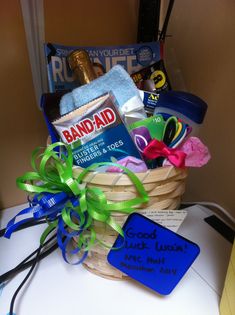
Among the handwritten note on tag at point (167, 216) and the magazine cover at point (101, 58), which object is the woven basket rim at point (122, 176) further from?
the magazine cover at point (101, 58)

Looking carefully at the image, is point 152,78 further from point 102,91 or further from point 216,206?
point 216,206

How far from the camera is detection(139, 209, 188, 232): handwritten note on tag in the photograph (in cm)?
41

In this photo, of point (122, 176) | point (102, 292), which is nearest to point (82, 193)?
point (122, 176)

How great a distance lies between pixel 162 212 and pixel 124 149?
0.10 m

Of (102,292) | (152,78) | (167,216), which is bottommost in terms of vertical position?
(102,292)

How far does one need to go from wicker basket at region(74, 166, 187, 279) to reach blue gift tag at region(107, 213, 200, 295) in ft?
0.06

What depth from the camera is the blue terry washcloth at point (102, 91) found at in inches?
17.5

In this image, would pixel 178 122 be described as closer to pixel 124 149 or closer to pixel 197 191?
pixel 124 149

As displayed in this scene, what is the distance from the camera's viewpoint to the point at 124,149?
0.41 meters

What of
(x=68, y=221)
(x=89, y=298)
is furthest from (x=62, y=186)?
(x=89, y=298)

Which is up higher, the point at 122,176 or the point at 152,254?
the point at 122,176

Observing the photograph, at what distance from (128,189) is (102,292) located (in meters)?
0.17

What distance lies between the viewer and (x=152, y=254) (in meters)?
0.42

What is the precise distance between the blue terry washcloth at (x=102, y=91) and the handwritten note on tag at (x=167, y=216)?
0.52 feet
